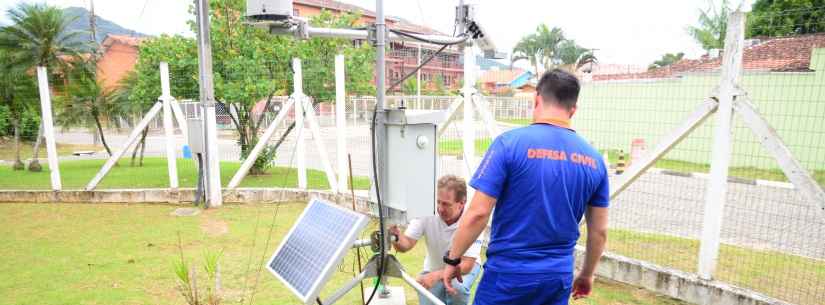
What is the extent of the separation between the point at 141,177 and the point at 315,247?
9778 millimetres

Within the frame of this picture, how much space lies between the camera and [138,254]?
193 inches

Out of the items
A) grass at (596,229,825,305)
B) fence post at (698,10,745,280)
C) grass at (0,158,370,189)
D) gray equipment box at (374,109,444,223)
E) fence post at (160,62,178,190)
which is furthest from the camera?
grass at (0,158,370,189)

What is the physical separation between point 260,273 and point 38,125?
897 centimetres

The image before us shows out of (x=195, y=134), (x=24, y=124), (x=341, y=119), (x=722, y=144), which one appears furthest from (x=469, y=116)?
(x=24, y=124)

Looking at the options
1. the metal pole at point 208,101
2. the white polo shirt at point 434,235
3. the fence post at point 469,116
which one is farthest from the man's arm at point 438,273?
the metal pole at point 208,101

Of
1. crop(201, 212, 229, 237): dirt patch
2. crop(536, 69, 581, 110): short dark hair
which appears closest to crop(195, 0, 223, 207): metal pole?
crop(201, 212, 229, 237): dirt patch

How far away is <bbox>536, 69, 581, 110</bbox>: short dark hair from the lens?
2.00m

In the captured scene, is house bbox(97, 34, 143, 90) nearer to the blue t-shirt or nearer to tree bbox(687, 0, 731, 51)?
the blue t-shirt

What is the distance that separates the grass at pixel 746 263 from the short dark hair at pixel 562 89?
115 inches

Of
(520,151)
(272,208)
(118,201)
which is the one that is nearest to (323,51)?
(272,208)

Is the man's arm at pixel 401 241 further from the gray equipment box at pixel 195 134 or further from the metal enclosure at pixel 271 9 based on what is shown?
the gray equipment box at pixel 195 134

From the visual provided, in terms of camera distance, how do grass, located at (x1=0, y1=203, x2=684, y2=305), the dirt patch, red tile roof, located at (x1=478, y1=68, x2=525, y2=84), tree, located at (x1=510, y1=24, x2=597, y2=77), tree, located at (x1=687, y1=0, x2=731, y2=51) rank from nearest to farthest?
grass, located at (x1=0, y1=203, x2=684, y2=305)
the dirt patch
tree, located at (x1=687, y1=0, x2=731, y2=51)
tree, located at (x1=510, y1=24, x2=597, y2=77)
red tile roof, located at (x1=478, y1=68, x2=525, y2=84)

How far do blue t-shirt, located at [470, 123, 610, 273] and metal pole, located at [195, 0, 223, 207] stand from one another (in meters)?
5.90

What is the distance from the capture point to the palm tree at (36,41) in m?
11.2
